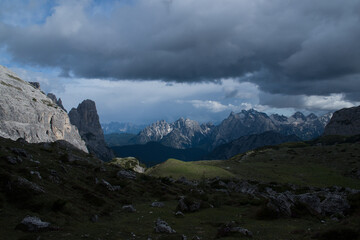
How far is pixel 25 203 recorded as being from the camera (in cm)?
2705

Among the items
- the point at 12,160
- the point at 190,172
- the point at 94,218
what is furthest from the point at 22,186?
the point at 190,172

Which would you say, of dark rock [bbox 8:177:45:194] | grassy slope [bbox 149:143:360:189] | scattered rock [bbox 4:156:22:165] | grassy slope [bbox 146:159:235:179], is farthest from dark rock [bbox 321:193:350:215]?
grassy slope [bbox 146:159:235:179]

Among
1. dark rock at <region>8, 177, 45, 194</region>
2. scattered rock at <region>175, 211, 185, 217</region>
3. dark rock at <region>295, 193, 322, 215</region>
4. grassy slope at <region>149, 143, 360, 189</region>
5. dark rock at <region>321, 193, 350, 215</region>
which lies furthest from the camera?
grassy slope at <region>149, 143, 360, 189</region>

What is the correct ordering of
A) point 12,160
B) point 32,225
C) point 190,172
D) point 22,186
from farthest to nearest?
1. point 190,172
2. point 12,160
3. point 22,186
4. point 32,225

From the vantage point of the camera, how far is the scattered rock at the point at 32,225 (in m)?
21.3

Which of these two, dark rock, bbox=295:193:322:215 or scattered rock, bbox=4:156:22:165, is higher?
scattered rock, bbox=4:156:22:165

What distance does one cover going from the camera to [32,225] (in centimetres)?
2166

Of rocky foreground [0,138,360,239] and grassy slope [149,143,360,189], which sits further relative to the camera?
grassy slope [149,143,360,189]

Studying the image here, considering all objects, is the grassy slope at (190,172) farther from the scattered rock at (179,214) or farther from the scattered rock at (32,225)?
the scattered rock at (32,225)

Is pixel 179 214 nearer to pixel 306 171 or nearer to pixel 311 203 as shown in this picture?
pixel 311 203

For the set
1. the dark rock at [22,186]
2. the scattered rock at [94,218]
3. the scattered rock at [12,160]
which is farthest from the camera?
the scattered rock at [12,160]

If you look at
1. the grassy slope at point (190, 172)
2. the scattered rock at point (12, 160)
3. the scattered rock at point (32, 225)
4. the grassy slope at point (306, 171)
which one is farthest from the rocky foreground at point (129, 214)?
the grassy slope at point (306, 171)

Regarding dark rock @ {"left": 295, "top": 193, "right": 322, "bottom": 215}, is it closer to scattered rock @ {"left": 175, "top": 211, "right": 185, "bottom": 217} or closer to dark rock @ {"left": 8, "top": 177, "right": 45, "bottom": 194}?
scattered rock @ {"left": 175, "top": 211, "right": 185, "bottom": 217}

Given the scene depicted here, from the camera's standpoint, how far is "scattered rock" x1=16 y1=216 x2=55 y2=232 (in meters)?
21.3
